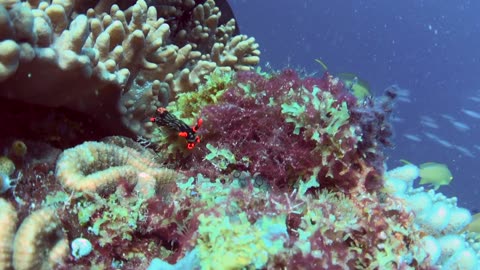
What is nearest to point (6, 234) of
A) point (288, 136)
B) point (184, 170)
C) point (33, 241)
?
point (33, 241)

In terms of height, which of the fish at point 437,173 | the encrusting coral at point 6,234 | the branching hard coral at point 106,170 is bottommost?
the encrusting coral at point 6,234

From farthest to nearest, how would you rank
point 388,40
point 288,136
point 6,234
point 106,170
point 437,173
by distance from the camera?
1. point 388,40
2. point 437,173
3. point 288,136
4. point 106,170
5. point 6,234

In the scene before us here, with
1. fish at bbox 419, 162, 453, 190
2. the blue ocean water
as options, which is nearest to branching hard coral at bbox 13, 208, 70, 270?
fish at bbox 419, 162, 453, 190

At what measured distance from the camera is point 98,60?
296 centimetres

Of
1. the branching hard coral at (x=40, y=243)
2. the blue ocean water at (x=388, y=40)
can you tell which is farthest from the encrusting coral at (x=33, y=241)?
the blue ocean water at (x=388, y=40)

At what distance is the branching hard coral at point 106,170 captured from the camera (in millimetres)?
2494

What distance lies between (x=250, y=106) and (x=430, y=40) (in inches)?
3627

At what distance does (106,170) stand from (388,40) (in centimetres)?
8799

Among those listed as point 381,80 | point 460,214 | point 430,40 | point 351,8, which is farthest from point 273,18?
point 460,214

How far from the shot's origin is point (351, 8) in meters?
84.4

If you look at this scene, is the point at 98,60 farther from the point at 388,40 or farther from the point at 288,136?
the point at 388,40

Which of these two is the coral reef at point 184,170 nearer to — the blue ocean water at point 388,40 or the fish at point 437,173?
the fish at point 437,173

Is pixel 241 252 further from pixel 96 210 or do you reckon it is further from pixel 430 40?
pixel 430 40

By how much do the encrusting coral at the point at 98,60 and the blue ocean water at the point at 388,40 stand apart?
60289 mm
